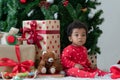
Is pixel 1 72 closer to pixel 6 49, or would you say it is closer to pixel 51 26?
pixel 6 49

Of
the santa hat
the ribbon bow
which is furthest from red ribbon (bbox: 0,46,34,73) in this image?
the santa hat

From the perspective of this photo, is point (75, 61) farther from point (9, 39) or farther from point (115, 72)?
point (9, 39)

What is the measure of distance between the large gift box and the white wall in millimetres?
947

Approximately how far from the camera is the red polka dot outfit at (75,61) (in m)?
1.35

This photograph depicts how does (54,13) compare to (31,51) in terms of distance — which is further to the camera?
(54,13)

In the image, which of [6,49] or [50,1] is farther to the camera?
[50,1]

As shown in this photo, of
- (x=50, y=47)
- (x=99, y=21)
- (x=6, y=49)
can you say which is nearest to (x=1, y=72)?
(x=6, y=49)

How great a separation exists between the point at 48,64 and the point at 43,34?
5.9 inches

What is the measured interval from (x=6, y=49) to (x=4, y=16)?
1.46 feet

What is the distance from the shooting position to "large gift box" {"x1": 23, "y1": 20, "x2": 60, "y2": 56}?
142cm

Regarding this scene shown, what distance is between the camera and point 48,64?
1.36 meters

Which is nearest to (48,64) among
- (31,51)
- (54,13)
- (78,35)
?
(31,51)

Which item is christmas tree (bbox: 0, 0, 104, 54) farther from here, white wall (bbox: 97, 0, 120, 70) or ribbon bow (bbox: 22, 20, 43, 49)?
white wall (bbox: 97, 0, 120, 70)

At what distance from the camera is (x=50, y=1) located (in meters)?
1.58
